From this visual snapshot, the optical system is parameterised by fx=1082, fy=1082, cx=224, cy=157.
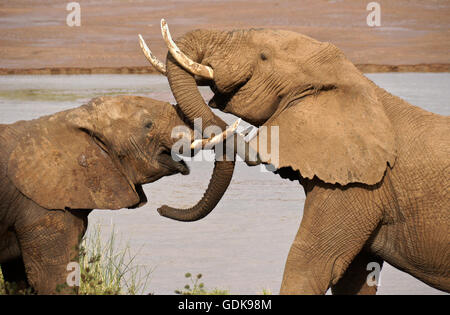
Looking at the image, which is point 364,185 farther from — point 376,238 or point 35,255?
point 35,255

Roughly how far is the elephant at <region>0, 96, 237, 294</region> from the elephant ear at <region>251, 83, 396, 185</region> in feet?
2.30

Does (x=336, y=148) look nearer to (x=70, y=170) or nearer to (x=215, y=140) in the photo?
(x=215, y=140)

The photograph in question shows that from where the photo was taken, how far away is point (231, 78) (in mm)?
6430

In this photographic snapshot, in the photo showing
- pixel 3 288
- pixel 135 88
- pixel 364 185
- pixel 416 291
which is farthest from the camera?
pixel 135 88

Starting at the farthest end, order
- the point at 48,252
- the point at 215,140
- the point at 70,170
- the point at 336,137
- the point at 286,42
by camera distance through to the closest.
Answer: the point at 70,170 → the point at 48,252 → the point at 215,140 → the point at 286,42 → the point at 336,137

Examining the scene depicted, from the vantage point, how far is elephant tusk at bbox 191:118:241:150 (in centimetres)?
642

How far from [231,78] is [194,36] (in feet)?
1.10

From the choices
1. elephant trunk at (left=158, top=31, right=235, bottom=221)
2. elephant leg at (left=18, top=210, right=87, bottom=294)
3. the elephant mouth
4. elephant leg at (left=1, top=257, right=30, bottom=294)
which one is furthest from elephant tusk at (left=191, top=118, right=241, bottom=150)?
elephant leg at (left=1, top=257, right=30, bottom=294)

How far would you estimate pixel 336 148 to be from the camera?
247 inches

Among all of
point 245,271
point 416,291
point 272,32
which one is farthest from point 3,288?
point 416,291

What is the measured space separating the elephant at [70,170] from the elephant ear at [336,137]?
0.70m

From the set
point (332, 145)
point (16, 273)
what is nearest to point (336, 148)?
point (332, 145)

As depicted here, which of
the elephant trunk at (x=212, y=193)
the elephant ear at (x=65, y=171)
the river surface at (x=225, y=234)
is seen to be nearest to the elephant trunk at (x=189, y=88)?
the elephant trunk at (x=212, y=193)

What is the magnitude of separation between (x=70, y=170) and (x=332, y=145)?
1666mm
